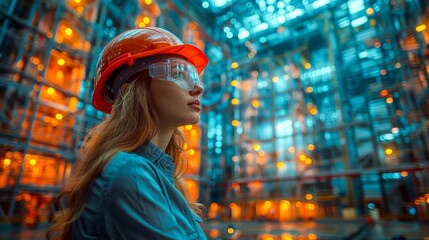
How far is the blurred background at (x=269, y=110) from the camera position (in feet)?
35.4

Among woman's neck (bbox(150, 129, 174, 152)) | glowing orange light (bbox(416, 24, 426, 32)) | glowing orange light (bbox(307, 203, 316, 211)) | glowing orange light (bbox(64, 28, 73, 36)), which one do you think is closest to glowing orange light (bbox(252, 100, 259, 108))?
glowing orange light (bbox(307, 203, 316, 211))

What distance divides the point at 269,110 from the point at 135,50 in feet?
69.5

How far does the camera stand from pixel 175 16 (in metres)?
19.3

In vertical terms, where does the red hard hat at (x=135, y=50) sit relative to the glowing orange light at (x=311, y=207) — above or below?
above

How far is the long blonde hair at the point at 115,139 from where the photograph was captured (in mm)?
937

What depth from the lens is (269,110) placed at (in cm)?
2177

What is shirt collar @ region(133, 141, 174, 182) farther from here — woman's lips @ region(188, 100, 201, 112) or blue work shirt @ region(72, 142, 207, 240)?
woman's lips @ region(188, 100, 201, 112)

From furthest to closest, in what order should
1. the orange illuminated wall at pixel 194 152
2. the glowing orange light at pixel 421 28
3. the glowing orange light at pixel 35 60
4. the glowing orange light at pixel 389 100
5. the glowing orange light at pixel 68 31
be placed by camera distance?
the orange illuminated wall at pixel 194 152 → the glowing orange light at pixel 389 100 → the glowing orange light at pixel 68 31 → the glowing orange light at pixel 35 60 → the glowing orange light at pixel 421 28

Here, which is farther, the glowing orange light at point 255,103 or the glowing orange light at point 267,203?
the glowing orange light at point 255,103

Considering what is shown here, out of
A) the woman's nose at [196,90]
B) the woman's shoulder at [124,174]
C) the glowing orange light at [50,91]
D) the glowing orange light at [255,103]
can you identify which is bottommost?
the woman's shoulder at [124,174]

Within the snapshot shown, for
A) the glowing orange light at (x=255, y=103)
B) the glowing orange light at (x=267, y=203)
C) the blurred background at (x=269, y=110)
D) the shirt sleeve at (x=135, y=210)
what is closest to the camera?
the shirt sleeve at (x=135, y=210)

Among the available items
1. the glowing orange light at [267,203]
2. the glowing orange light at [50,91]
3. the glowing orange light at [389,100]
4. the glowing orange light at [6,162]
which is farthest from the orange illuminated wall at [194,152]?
the glowing orange light at [389,100]

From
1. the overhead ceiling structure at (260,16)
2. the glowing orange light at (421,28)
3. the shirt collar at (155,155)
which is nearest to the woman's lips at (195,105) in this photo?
the shirt collar at (155,155)

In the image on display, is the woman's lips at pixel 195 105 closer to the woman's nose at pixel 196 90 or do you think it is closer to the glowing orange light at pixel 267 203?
the woman's nose at pixel 196 90
